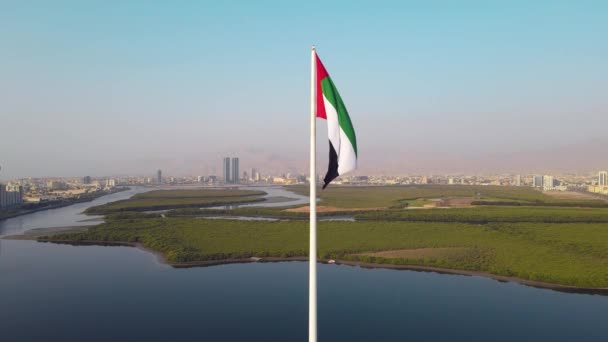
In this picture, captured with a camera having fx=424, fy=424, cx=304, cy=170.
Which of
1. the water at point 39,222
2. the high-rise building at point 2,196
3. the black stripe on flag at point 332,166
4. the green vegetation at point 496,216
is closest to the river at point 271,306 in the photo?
the black stripe on flag at point 332,166

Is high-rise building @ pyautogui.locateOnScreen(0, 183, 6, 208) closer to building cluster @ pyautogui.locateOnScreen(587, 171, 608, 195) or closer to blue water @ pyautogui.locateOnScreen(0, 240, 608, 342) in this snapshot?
blue water @ pyautogui.locateOnScreen(0, 240, 608, 342)

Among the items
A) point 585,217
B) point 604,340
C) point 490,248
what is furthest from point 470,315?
point 585,217

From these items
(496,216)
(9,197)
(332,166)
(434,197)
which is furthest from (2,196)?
(434,197)

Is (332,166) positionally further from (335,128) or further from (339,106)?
(339,106)

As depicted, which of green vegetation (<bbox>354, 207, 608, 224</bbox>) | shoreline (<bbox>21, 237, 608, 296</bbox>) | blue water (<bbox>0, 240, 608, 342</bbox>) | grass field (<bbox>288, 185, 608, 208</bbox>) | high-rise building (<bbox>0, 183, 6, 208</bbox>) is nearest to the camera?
blue water (<bbox>0, 240, 608, 342</bbox>)

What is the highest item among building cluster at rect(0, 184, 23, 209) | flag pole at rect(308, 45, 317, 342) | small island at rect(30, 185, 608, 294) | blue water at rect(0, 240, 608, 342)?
flag pole at rect(308, 45, 317, 342)

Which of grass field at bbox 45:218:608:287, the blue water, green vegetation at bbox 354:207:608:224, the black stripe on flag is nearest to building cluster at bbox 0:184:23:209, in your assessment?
grass field at bbox 45:218:608:287

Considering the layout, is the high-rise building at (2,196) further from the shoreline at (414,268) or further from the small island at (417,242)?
the shoreline at (414,268)
